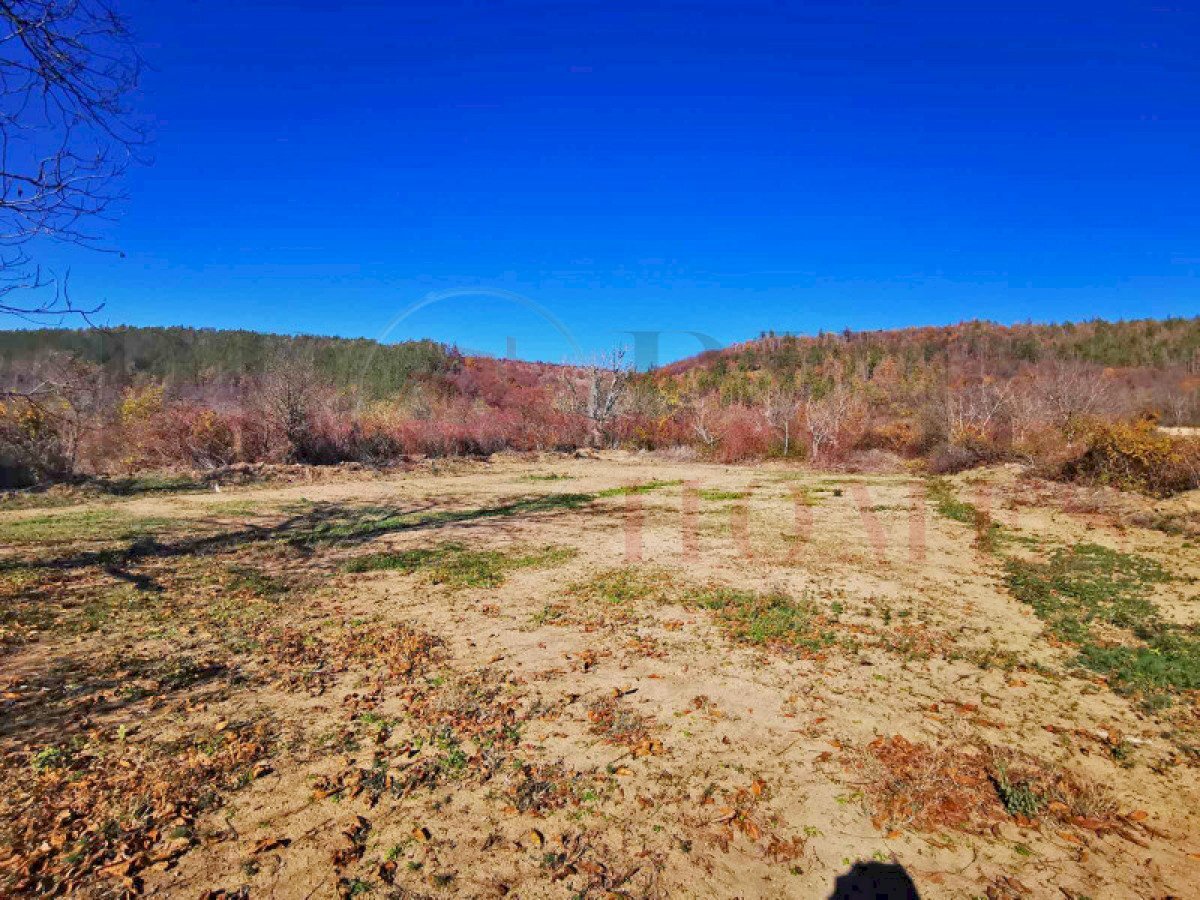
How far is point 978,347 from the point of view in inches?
2557

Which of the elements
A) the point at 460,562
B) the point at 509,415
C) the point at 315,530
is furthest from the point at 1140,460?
the point at 509,415

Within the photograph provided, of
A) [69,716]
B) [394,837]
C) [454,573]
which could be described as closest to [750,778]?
[394,837]

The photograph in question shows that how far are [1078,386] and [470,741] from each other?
86.0ft

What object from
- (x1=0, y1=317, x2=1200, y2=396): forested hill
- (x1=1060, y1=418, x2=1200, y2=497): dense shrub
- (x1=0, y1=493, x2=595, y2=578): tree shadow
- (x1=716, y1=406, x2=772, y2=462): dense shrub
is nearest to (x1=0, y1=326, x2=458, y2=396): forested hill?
(x1=0, y1=317, x2=1200, y2=396): forested hill

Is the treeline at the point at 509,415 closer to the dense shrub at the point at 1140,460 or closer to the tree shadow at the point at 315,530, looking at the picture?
the dense shrub at the point at 1140,460

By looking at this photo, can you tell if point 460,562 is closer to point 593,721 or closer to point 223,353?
point 593,721

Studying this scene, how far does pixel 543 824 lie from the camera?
2854 millimetres

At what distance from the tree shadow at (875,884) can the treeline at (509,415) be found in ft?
20.6

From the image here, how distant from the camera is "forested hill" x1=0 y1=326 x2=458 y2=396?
42.4m

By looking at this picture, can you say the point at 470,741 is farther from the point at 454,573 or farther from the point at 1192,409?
the point at 1192,409

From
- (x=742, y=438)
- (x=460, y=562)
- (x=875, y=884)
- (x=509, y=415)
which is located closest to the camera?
(x=875, y=884)

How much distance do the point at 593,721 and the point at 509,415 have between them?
2594 centimetres

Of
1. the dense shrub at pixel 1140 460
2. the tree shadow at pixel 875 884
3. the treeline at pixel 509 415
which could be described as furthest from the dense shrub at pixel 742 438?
the tree shadow at pixel 875 884

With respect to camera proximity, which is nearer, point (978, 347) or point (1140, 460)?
point (1140, 460)
